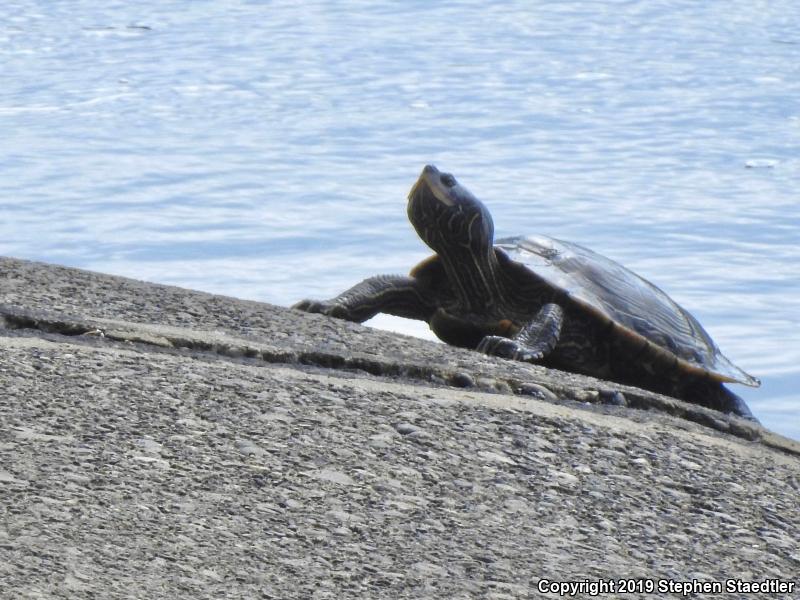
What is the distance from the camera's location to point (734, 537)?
8.34 feet

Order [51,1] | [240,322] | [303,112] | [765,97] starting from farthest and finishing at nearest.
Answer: [51,1] < [765,97] < [303,112] < [240,322]

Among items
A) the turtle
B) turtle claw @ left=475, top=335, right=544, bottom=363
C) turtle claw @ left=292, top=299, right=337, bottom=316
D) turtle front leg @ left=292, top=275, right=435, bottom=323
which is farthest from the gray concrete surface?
the turtle

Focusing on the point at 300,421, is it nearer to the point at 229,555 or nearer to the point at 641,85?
the point at 229,555

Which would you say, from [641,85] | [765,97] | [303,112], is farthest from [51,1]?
[765,97]

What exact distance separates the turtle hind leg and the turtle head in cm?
85

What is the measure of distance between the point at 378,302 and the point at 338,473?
2.17 m

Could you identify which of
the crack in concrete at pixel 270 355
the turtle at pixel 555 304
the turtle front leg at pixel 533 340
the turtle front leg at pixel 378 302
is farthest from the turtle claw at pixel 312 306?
the crack in concrete at pixel 270 355

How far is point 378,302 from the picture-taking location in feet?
15.3

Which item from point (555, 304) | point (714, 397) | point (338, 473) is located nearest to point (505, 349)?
point (555, 304)

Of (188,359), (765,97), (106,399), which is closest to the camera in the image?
(106,399)

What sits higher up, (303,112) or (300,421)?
(303,112)

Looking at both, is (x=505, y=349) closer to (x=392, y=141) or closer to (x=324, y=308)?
(x=324, y=308)

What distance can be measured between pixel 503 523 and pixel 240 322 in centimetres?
128

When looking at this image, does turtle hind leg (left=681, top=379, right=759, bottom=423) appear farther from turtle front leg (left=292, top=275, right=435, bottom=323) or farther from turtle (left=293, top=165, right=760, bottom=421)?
turtle front leg (left=292, top=275, right=435, bottom=323)
